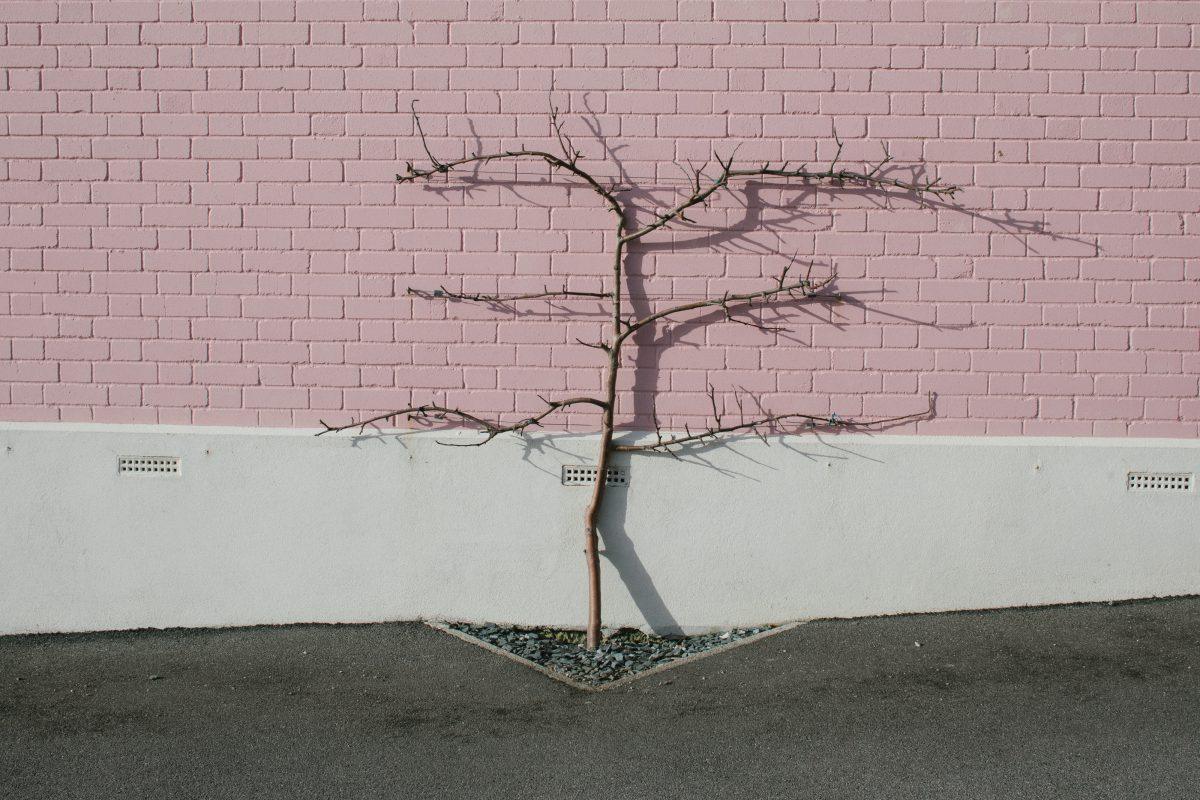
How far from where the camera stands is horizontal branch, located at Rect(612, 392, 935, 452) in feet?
16.4

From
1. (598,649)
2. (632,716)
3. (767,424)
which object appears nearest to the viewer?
(632,716)

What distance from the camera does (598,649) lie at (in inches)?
194

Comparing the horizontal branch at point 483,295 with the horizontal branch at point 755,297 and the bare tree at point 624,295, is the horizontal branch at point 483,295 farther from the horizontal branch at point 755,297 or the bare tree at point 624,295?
the horizontal branch at point 755,297

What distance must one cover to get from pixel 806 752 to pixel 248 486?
295 centimetres

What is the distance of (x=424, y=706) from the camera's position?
426cm

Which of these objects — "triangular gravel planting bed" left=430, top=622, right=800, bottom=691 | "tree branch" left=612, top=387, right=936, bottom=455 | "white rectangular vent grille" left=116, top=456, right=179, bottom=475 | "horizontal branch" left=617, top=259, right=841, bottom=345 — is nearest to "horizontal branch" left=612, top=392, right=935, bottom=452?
"tree branch" left=612, top=387, right=936, bottom=455

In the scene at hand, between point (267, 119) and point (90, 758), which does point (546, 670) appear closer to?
point (90, 758)

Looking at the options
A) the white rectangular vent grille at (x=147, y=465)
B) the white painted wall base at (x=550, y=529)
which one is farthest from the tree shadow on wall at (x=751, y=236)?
the white rectangular vent grille at (x=147, y=465)

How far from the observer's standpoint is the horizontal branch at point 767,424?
5.01 meters

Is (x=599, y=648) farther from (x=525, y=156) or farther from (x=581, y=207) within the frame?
(x=525, y=156)

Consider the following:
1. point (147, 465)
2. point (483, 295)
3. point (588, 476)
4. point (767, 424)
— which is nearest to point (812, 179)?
point (767, 424)

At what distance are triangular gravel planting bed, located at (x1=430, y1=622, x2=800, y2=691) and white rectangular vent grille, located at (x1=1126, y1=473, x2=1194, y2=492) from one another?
176 cm

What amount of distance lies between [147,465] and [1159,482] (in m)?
4.94

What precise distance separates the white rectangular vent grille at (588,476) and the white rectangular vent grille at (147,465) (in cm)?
193
